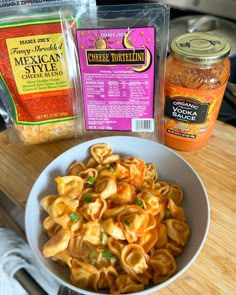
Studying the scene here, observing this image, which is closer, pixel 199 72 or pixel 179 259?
pixel 179 259

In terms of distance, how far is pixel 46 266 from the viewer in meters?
0.45

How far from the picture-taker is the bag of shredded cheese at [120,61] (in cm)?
59

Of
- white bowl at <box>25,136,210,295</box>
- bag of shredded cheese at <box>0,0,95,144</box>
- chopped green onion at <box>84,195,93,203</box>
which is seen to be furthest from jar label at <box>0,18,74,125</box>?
chopped green onion at <box>84,195,93,203</box>

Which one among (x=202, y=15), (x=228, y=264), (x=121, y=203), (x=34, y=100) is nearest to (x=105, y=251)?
(x=121, y=203)

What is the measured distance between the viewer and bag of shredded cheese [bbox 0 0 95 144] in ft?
1.96

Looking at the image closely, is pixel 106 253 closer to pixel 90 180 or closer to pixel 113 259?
pixel 113 259

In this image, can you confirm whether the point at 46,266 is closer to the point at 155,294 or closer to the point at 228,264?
the point at 155,294

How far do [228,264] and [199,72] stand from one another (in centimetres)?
33

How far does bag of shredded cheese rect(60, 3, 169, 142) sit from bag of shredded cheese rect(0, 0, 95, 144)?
0.03m

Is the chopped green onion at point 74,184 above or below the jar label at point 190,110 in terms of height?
below

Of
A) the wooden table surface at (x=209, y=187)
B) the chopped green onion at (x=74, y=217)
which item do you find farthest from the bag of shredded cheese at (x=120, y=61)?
the chopped green onion at (x=74, y=217)

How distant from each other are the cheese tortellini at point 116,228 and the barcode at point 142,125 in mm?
124

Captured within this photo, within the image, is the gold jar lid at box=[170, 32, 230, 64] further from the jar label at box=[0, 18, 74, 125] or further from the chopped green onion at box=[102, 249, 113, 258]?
the chopped green onion at box=[102, 249, 113, 258]

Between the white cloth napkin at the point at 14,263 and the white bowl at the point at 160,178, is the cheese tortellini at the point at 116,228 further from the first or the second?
the white cloth napkin at the point at 14,263
